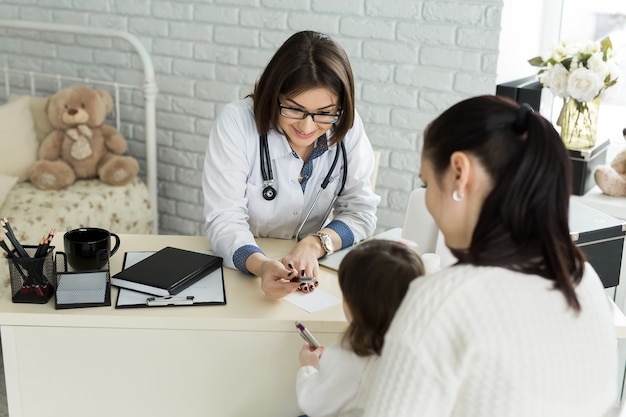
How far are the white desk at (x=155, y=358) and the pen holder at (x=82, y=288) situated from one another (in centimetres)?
2

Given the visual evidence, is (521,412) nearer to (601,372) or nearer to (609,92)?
(601,372)

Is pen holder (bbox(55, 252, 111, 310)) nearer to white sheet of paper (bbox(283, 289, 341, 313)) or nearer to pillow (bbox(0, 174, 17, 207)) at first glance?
white sheet of paper (bbox(283, 289, 341, 313))

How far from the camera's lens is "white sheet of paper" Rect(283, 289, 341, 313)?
1586 mm

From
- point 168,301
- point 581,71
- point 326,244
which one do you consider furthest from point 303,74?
point 581,71

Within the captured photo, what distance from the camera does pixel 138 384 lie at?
5.07 ft

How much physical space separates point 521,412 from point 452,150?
348 mm

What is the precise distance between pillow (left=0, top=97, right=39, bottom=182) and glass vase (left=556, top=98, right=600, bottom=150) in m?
2.09

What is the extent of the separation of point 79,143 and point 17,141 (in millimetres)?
257

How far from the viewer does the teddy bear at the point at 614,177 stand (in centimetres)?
261

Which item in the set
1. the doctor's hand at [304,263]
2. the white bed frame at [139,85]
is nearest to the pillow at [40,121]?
the white bed frame at [139,85]

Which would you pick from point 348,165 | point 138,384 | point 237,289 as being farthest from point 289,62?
point 138,384

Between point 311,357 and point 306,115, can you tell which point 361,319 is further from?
point 306,115

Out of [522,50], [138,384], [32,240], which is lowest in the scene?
[32,240]

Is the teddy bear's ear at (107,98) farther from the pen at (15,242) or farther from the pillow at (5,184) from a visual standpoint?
the pen at (15,242)
